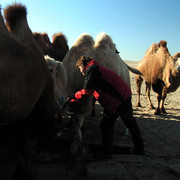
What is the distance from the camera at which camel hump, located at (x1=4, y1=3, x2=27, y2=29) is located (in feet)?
8.31

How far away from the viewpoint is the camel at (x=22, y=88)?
177 centimetres

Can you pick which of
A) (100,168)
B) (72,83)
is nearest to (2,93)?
(100,168)

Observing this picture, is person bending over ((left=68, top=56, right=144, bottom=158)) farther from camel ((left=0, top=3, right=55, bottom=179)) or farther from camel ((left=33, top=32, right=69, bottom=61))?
camel ((left=33, top=32, right=69, bottom=61))

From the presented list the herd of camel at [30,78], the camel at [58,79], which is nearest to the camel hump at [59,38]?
the herd of camel at [30,78]

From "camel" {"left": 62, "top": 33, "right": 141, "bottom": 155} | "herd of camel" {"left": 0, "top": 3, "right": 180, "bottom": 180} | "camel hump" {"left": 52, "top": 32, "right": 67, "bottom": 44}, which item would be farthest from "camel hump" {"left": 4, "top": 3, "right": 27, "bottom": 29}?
"camel hump" {"left": 52, "top": 32, "right": 67, "bottom": 44}

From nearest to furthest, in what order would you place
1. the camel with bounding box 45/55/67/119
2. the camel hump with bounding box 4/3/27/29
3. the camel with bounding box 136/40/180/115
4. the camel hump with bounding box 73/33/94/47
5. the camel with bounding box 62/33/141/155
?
the camel hump with bounding box 4/3/27/29 < the camel with bounding box 45/55/67/119 < the camel with bounding box 62/33/141/155 < the camel hump with bounding box 73/33/94/47 < the camel with bounding box 136/40/180/115

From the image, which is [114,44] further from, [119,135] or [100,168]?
[100,168]

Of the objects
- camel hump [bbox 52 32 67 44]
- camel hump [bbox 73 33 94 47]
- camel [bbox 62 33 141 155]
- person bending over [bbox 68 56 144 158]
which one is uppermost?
camel hump [bbox 52 32 67 44]

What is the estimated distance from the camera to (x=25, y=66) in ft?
6.41

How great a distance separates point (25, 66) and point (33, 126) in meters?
1.00

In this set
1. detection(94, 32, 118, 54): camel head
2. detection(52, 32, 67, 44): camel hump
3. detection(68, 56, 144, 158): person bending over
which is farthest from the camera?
detection(52, 32, 67, 44): camel hump

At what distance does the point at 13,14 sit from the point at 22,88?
1.23 m

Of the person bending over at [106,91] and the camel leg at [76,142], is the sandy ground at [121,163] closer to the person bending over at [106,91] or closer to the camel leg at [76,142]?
the camel leg at [76,142]

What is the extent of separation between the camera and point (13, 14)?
258 cm
